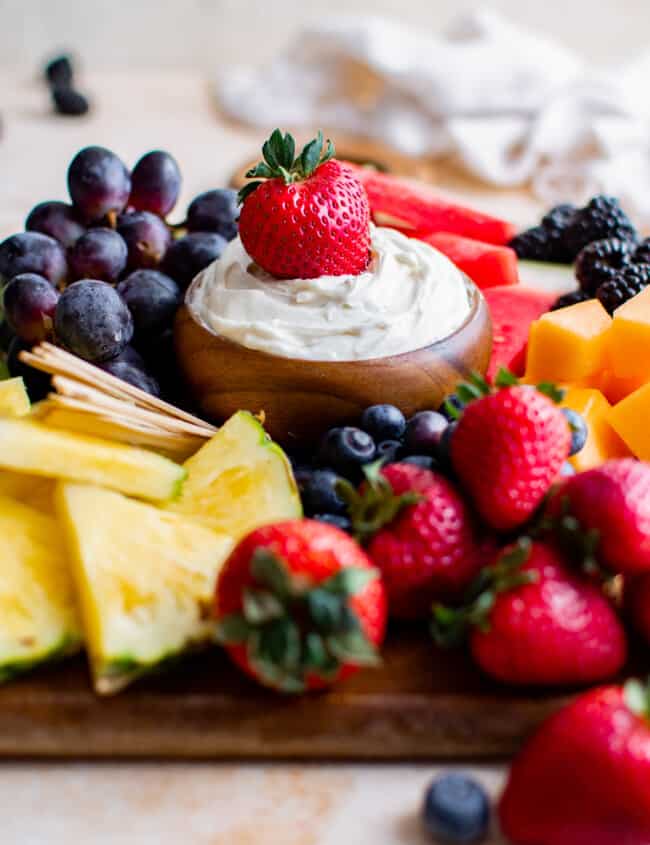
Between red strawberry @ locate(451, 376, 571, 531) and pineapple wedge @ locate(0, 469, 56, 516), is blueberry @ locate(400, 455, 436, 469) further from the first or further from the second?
pineapple wedge @ locate(0, 469, 56, 516)

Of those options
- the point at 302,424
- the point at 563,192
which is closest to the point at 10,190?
the point at 563,192

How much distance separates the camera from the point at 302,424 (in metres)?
1.30

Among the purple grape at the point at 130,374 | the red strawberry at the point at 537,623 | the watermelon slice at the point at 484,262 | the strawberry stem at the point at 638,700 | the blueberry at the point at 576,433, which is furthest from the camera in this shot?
the watermelon slice at the point at 484,262

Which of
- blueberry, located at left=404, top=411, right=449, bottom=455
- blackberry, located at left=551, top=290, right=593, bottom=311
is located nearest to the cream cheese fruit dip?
blueberry, located at left=404, top=411, right=449, bottom=455

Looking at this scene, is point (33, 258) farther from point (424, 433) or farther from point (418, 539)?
point (418, 539)

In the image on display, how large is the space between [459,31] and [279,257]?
6.97 feet

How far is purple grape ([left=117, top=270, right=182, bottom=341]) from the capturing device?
1460 mm

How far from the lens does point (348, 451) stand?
3.95 feet

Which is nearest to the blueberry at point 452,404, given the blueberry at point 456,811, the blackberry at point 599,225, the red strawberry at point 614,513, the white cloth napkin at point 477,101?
the red strawberry at point 614,513

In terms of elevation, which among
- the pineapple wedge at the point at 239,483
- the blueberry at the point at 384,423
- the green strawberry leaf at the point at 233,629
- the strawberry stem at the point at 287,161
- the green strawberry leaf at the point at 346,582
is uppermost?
the strawberry stem at the point at 287,161

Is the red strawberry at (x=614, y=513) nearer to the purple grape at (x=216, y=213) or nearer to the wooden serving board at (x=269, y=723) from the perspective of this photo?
the wooden serving board at (x=269, y=723)

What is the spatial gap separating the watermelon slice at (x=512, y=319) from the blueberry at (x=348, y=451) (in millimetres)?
339

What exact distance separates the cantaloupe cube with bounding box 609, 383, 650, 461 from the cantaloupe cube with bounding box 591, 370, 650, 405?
0.09 m

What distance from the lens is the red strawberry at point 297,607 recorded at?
87cm
